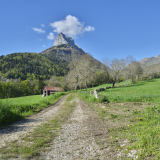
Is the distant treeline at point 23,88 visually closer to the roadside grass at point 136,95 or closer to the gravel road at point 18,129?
the roadside grass at point 136,95

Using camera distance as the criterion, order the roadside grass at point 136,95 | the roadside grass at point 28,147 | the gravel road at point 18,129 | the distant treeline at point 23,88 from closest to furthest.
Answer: the roadside grass at point 28,147, the gravel road at point 18,129, the roadside grass at point 136,95, the distant treeline at point 23,88

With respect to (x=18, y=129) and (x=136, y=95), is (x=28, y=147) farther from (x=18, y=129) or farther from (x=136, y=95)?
(x=136, y=95)

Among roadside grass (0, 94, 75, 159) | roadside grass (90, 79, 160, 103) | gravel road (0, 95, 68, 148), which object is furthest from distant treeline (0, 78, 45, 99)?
roadside grass (0, 94, 75, 159)

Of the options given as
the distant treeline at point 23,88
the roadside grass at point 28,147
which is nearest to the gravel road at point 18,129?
the roadside grass at point 28,147

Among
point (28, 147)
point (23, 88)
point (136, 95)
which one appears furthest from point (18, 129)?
point (23, 88)

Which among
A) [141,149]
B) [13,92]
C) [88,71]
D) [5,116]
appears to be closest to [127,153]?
[141,149]

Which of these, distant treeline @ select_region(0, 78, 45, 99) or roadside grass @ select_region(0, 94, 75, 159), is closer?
roadside grass @ select_region(0, 94, 75, 159)

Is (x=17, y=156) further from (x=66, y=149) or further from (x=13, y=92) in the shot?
(x=13, y=92)

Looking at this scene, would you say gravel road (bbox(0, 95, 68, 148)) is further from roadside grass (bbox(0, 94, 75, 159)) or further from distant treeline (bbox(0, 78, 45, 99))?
distant treeline (bbox(0, 78, 45, 99))

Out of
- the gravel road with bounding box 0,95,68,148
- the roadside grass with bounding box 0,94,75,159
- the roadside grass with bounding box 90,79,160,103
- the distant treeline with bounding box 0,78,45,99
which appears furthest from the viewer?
the distant treeline with bounding box 0,78,45,99

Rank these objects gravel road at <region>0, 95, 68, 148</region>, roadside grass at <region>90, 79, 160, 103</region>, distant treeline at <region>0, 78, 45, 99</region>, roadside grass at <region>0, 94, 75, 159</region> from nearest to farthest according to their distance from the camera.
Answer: roadside grass at <region>0, 94, 75, 159</region> < gravel road at <region>0, 95, 68, 148</region> < roadside grass at <region>90, 79, 160, 103</region> < distant treeline at <region>0, 78, 45, 99</region>

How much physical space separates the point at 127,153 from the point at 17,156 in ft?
10.5

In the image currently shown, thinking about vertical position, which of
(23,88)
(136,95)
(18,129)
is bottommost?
(18,129)

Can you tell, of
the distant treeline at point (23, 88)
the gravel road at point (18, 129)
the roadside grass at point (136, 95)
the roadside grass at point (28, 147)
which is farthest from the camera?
the distant treeline at point (23, 88)
